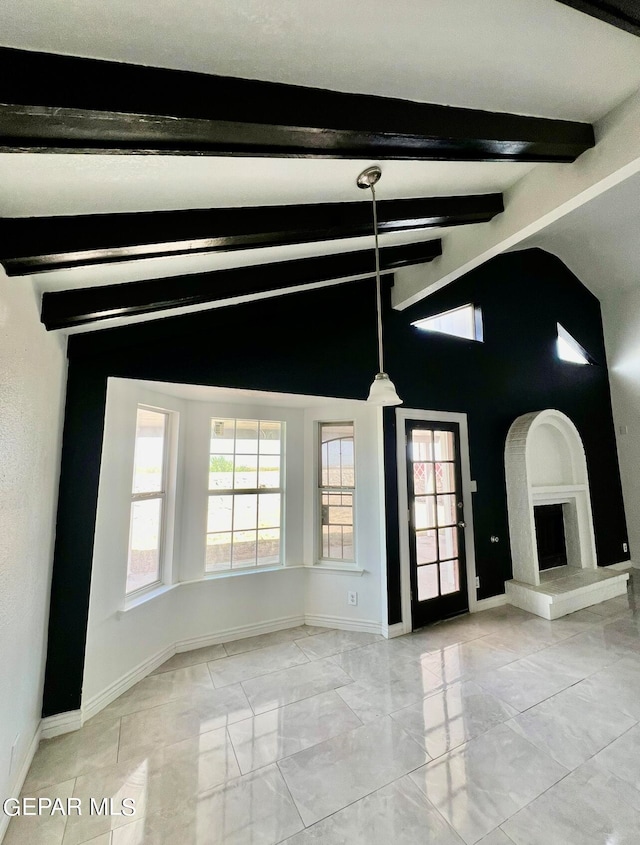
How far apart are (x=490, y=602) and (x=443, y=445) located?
194 cm

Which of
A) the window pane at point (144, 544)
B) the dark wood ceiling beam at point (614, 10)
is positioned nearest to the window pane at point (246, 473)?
the window pane at point (144, 544)

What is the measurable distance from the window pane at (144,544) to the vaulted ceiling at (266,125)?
166 centimetres

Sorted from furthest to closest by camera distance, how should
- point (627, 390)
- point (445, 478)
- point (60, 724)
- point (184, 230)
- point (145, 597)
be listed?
point (627, 390) → point (445, 478) → point (145, 597) → point (60, 724) → point (184, 230)

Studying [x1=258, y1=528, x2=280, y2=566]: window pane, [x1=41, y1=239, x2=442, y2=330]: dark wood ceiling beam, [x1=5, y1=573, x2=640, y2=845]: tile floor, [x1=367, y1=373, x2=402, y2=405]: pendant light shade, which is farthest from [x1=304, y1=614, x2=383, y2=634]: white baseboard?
[x1=41, y1=239, x2=442, y2=330]: dark wood ceiling beam

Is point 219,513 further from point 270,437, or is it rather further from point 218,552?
point 270,437

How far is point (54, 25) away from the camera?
0.79 metres

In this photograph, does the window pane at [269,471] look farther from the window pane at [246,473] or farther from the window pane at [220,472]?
the window pane at [220,472]

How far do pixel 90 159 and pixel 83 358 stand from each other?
70.5 inches

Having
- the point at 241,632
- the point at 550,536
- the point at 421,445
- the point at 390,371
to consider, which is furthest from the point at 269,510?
the point at 550,536

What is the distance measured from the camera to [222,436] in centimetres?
361

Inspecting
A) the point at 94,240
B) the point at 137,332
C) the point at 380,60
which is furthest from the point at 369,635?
the point at 380,60

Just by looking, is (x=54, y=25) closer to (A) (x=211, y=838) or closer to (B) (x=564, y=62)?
(B) (x=564, y=62)

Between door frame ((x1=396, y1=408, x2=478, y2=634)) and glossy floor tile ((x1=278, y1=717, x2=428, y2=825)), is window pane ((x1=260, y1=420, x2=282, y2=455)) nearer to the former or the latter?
door frame ((x1=396, y1=408, x2=478, y2=634))

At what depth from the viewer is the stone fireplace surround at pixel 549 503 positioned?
414 centimetres
